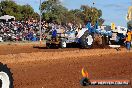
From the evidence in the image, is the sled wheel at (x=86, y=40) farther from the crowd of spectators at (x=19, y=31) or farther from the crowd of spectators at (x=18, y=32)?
the crowd of spectators at (x=18, y=32)

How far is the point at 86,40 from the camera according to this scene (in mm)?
23156

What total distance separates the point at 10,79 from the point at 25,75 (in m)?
4.84

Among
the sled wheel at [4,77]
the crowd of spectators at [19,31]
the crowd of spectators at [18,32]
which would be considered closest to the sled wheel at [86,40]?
the crowd of spectators at [19,31]

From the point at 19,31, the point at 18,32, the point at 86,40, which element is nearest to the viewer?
the point at 86,40

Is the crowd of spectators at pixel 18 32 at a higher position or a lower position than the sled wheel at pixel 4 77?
higher

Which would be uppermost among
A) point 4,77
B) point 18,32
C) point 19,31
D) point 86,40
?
point 19,31

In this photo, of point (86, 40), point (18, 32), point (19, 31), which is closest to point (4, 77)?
point (86, 40)

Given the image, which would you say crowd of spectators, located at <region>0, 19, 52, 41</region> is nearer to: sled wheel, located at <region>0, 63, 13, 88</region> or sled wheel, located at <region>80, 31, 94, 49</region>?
sled wheel, located at <region>80, 31, 94, 49</region>

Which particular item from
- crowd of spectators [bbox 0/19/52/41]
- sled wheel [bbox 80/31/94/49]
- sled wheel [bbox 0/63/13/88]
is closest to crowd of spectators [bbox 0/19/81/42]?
crowd of spectators [bbox 0/19/52/41]

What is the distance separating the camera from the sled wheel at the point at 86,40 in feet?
75.4

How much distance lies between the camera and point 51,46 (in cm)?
2600

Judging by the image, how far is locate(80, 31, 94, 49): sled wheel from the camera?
2299 cm

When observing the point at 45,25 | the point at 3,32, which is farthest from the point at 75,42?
the point at 45,25

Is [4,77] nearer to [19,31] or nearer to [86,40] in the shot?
[86,40]
